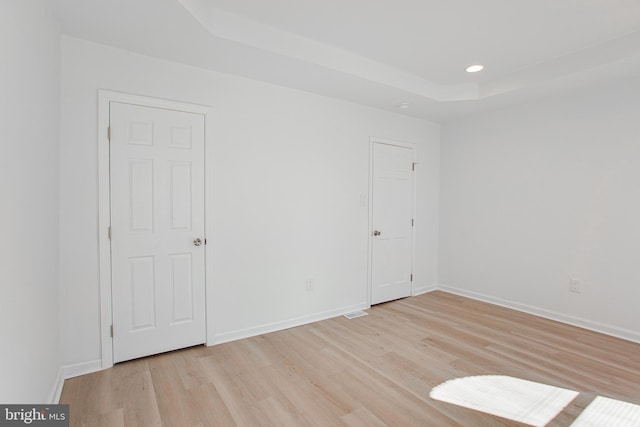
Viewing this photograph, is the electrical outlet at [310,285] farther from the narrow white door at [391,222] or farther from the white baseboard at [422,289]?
the white baseboard at [422,289]

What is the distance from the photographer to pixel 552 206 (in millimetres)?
3574

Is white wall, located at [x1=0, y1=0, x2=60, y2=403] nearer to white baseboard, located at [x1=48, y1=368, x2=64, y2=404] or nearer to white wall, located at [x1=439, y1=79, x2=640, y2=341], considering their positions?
white baseboard, located at [x1=48, y1=368, x2=64, y2=404]

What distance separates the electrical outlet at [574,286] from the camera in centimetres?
338

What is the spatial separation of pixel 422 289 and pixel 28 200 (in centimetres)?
444

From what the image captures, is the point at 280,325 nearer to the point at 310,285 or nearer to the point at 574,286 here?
the point at 310,285

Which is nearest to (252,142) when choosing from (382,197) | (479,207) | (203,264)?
(203,264)

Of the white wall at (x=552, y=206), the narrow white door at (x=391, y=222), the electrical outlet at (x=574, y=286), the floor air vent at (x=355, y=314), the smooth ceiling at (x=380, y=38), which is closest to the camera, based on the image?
the smooth ceiling at (x=380, y=38)

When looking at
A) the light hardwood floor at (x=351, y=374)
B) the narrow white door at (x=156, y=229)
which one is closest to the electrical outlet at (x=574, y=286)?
the light hardwood floor at (x=351, y=374)

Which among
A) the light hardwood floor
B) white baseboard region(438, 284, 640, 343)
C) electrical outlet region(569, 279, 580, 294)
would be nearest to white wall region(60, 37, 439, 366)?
the light hardwood floor

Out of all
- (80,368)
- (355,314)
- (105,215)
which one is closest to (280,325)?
(355,314)

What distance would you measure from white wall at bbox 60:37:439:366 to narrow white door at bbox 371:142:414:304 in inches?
7.1

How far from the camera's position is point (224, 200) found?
2.93m

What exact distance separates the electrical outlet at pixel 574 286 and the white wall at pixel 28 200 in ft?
15.0

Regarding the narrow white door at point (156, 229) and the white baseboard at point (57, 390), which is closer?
the white baseboard at point (57, 390)
